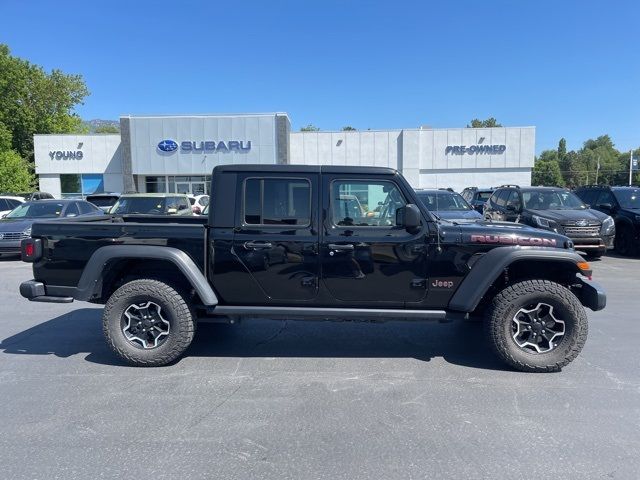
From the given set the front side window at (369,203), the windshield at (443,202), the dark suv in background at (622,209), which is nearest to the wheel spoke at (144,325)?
the front side window at (369,203)

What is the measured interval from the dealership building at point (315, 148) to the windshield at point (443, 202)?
1959cm

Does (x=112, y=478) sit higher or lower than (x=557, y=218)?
lower

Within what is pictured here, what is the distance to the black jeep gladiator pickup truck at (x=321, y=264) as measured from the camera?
14.4 ft

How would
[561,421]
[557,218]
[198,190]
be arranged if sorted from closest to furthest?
[561,421] < [557,218] < [198,190]

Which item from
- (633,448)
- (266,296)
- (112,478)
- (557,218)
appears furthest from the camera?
(557,218)

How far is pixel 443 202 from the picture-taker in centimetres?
1195

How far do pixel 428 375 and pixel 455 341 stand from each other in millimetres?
1179

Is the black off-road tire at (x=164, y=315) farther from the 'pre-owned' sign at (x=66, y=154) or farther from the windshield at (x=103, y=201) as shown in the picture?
the 'pre-owned' sign at (x=66, y=154)

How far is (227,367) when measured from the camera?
4.61 m

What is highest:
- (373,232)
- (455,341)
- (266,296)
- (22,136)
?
(22,136)

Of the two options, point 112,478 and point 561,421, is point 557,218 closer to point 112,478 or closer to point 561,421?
point 561,421

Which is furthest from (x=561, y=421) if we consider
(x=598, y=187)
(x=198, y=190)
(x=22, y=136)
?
(x=22, y=136)

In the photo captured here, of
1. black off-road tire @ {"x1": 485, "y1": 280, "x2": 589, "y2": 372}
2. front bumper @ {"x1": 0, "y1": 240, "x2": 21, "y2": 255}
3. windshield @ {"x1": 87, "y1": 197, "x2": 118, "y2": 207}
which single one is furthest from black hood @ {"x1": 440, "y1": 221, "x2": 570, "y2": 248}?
windshield @ {"x1": 87, "y1": 197, "x2": 118, "y2": 207}

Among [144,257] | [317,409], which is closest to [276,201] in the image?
[144,257]
